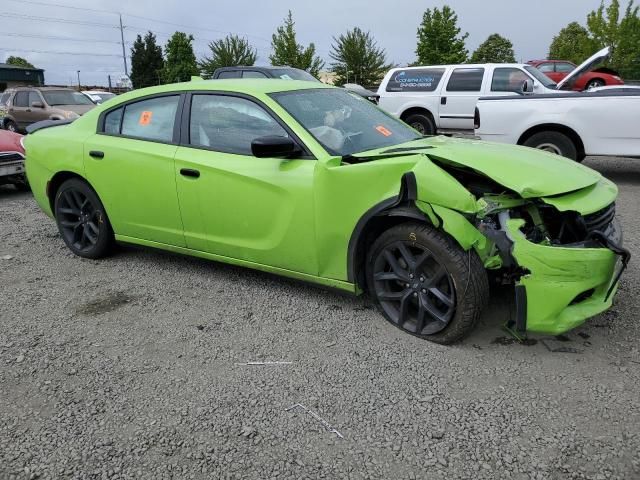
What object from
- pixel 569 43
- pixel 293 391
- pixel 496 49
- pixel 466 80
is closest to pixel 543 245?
pixel 293 391

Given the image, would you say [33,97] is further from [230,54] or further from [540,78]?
[230,54]

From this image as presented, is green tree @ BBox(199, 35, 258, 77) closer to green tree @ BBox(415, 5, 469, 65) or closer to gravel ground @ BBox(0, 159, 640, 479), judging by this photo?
green tree @ BBox(415, 5, 469, 65)

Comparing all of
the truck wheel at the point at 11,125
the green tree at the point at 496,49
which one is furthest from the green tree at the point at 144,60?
the truck wheel at the point at 11,125

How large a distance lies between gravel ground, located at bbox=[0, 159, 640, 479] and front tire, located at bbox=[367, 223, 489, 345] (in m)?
0.14

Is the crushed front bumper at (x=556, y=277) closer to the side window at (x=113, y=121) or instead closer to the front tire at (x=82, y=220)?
the side window at (x=113, y=121)

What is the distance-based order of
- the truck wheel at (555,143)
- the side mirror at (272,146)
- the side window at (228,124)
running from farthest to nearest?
1. the truck wheel at (555,143)
2. the side window at (228,124)
3. the side mirror at (272,146)

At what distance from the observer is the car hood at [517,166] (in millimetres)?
2886

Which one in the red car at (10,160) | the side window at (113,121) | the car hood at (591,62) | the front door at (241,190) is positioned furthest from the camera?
the red car at (10,160)

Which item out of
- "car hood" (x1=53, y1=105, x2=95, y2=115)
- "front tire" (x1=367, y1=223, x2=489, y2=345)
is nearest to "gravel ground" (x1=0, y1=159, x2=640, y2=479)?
"front tire" (x1=367, y1=223, x2=489, y2=345)

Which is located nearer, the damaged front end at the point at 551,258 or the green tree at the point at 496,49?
the damaged front end at the point at 551,258

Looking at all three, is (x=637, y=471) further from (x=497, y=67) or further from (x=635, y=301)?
(x=497, y=67)

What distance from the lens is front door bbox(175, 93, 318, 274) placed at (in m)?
3.44

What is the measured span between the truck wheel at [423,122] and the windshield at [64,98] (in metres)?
10.2

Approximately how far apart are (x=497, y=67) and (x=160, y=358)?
9880mm
